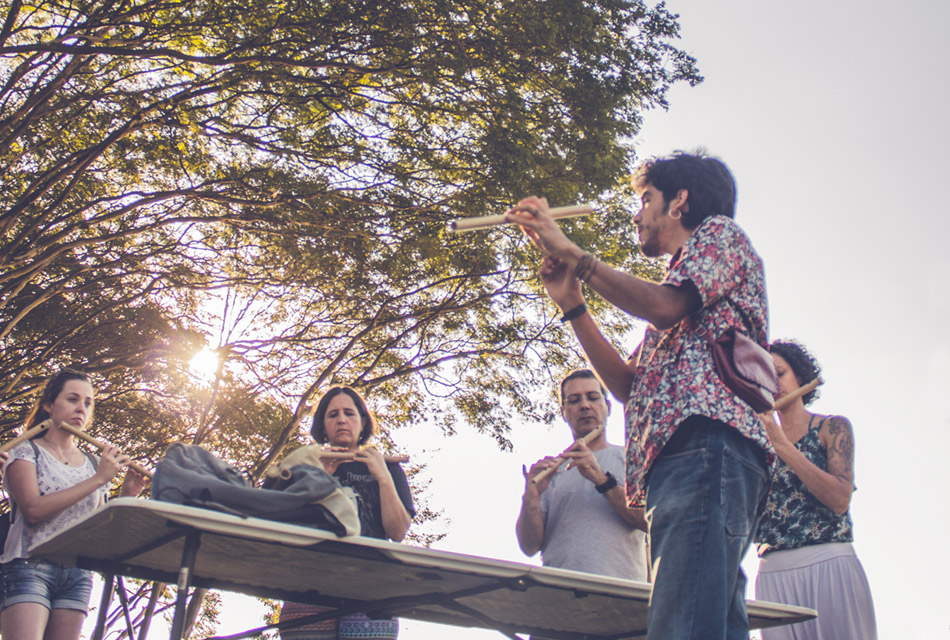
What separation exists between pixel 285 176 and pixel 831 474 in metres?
6.12

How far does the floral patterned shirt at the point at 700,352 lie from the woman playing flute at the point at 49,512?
2.47 meters

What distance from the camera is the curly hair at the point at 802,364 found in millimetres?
3541

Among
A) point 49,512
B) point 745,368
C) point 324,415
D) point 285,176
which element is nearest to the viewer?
point 745,368

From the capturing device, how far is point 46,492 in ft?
12.1

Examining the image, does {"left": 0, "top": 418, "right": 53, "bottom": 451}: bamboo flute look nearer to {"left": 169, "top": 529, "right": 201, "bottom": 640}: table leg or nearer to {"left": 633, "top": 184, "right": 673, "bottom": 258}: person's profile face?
{"left": 169, "top": 529, "right": 201, "bottom": 640}: table leg

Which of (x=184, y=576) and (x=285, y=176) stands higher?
(x=285, y=176)

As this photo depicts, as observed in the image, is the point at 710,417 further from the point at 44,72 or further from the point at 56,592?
the point at 44,72

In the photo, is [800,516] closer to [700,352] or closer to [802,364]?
[802,364]

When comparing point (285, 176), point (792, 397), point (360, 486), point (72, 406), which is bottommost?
point (360, 486)

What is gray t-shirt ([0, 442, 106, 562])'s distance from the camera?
3488 mm

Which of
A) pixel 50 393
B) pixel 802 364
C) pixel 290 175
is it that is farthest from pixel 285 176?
pixel 802 364

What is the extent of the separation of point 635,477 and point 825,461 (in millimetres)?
1611

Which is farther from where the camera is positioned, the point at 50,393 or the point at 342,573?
the point at 50,393

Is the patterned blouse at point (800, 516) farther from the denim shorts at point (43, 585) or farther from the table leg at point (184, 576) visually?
the denim shorts at point (43, 585)
